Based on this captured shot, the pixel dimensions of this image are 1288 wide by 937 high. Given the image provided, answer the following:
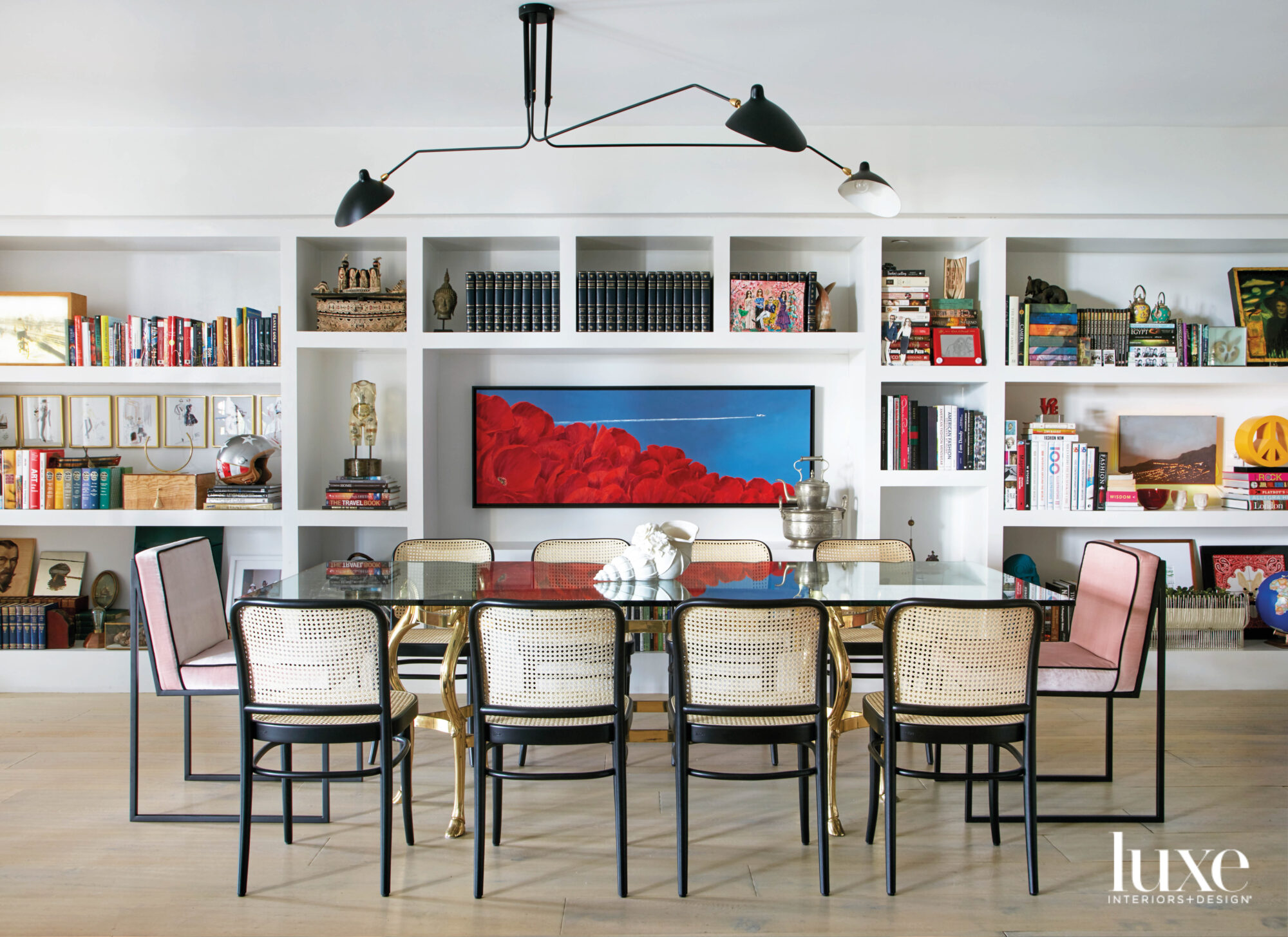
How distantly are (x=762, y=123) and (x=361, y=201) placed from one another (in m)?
1.44

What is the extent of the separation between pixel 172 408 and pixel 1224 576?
5.73 m

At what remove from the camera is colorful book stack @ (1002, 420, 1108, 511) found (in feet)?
14.5

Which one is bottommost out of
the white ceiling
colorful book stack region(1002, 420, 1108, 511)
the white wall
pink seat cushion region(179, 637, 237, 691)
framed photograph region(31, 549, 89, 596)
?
pink seat cushion region(179, 637, 237, 691)

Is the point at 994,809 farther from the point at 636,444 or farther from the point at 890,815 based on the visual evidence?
the point at 636,444

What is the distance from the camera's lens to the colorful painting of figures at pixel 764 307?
14.3 feet

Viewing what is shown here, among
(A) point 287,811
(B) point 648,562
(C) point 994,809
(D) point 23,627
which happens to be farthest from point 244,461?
(C) point 994,809

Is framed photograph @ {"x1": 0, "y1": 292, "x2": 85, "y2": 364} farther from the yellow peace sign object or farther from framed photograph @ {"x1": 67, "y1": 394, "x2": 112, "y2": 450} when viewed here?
the yellow peace sign object

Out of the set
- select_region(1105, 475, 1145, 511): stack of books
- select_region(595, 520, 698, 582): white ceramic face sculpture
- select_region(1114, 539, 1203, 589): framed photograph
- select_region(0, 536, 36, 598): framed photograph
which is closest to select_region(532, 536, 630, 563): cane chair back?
select_region(595, 520, 698, 582): white ceramic face sculpture

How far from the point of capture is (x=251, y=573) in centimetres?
478

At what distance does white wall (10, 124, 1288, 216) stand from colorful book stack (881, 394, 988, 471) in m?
0.97

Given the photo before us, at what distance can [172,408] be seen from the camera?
4.74m

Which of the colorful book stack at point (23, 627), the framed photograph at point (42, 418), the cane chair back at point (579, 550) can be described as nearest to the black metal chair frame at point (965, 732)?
the cane chair back at point (579, 550)

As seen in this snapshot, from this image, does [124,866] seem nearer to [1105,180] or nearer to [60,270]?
[60,270]

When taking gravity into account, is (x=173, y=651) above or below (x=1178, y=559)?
below
